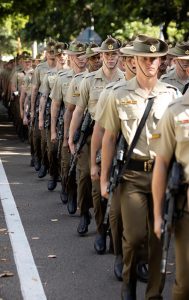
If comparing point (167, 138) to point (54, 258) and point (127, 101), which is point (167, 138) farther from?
point (54, 258)

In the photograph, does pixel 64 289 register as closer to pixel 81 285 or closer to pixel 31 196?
pixel 81 285

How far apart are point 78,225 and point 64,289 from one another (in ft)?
8.86

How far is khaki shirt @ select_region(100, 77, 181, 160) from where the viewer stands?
648cm

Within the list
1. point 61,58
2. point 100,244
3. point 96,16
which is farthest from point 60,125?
point 96,16

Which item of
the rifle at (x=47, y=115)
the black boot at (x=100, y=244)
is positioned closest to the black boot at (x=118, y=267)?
the black boot at (x=100, y=244)

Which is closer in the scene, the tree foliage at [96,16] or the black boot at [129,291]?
the black boot at [129,291]

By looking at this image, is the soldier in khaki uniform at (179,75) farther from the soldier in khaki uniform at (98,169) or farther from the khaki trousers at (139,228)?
the khaki trousers at (139,228)

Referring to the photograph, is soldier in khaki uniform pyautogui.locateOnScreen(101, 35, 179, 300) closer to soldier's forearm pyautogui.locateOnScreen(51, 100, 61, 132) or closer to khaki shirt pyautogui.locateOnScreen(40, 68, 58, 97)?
soldier's forearm pyautogui.locateOnScreen(51, 100, 61, 132)

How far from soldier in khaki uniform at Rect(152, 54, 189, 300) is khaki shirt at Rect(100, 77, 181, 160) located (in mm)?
1028

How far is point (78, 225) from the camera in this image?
32.5 feet

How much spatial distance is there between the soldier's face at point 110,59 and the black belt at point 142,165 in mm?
2520

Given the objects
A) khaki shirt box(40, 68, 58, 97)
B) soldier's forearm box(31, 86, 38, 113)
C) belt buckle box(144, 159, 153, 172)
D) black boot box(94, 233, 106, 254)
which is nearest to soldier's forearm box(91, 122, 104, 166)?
belt buckle box(144, 159, 153, 172)

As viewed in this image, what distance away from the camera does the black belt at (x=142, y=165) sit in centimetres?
655

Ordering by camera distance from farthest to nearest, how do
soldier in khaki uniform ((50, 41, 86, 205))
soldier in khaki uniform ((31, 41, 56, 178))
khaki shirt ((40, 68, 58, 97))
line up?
soldier in khaki uniform ((31, 41, 56, 178)), khaki shirt ((40, 68, 58, 97)), soldier in khaki uniform ((50, 41, 86, 205))
